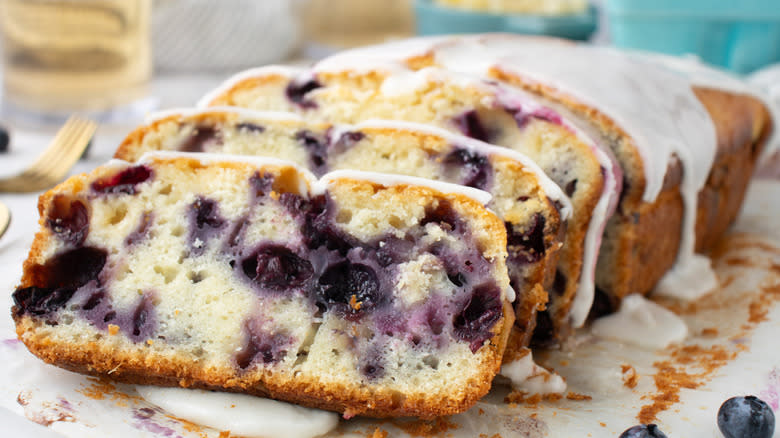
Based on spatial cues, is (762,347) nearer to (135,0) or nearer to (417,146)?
(417,146)

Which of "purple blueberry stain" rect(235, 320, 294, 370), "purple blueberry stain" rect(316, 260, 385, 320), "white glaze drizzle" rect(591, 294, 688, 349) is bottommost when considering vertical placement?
"white glaze drizzle" rect(591, 294, 688, 349)

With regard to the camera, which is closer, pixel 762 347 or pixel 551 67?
pixel 762 347

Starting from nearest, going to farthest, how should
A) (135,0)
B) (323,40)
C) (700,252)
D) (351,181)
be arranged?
(351,181) < (700,252) < (135,0) < (323,40)

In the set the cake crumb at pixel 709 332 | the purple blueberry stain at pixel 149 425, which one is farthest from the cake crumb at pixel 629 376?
the purple blueberry stain at pixel 149 425

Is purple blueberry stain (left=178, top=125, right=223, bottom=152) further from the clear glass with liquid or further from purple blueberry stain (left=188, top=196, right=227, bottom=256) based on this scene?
the clear glass with liquid

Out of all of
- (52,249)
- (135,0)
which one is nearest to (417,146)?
(52,249)

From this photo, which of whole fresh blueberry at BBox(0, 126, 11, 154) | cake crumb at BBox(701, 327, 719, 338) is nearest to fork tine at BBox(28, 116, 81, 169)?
whole fresh blueberry at BBox(0, 126, 11, 154)
